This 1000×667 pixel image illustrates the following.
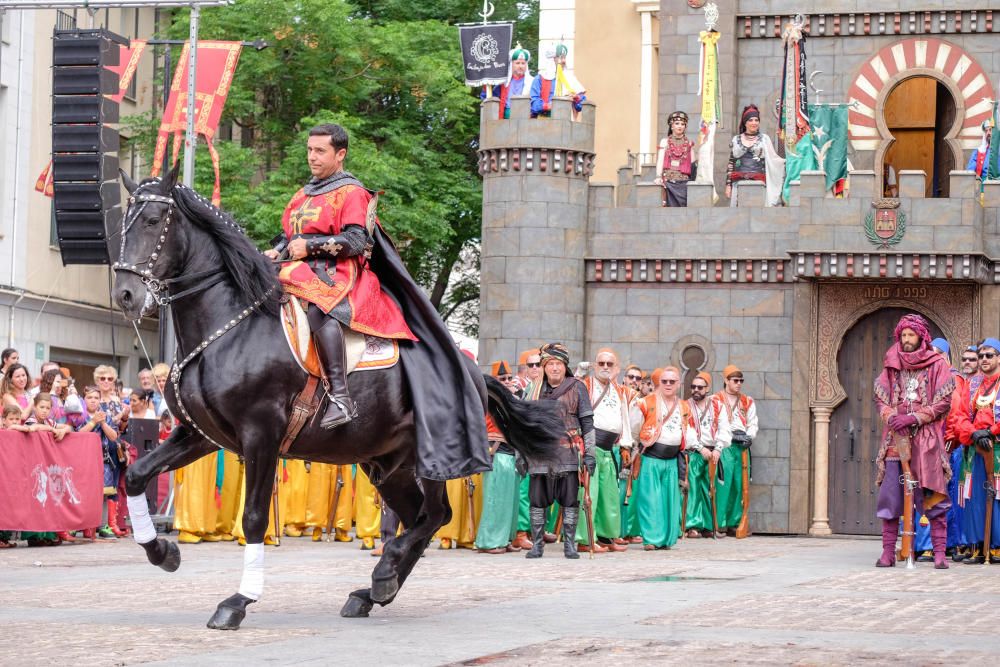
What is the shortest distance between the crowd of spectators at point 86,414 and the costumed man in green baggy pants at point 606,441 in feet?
17.0

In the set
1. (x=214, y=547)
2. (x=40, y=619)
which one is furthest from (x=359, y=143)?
(x=40, y=619)

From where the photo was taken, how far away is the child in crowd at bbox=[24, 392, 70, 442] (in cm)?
1927

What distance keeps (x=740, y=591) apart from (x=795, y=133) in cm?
1567

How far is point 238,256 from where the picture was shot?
10531 mm

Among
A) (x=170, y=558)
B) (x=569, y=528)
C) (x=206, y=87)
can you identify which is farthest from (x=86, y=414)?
(x=170, y=558)

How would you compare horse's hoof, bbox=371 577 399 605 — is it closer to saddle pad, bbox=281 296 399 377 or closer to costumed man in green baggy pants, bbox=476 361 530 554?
saddle pad, bbox=281 296 399 377

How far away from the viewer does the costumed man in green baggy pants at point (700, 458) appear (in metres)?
24.6

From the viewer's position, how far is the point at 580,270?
2772 cm

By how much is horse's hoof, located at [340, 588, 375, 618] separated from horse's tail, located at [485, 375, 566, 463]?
201 centimetres

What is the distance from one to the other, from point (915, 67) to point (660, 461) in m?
12.1

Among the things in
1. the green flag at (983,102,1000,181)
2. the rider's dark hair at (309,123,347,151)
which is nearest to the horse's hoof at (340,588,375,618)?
the rider's dark hair at (309,123,347,151)

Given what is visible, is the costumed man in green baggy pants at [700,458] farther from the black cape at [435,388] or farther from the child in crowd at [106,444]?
the black cape at [435,388]

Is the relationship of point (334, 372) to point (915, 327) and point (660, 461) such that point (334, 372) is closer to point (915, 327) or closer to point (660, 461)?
point (915, 327)

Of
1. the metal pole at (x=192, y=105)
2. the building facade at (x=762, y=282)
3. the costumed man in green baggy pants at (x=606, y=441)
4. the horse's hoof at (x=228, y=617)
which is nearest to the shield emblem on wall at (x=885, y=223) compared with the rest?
the building facade at (x=762, y=282)
